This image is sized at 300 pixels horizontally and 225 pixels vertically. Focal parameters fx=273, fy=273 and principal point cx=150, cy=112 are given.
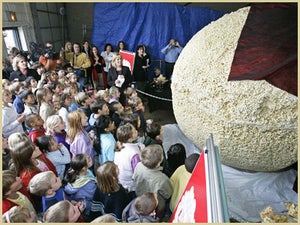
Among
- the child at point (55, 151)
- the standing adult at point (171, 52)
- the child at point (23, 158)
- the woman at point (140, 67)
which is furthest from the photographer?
the standing adult at point (171, 52)

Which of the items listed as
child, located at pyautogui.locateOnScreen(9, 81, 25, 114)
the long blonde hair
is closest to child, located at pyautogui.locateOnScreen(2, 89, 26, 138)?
child, located at pyautogui.locateOnScreen(9, 81, 25, 114)

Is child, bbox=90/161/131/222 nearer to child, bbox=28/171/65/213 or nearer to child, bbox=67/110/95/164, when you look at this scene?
child, bbox=28/171/65/213

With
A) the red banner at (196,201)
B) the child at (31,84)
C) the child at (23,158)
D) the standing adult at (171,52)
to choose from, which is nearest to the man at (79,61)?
the standing adult at (171,52)

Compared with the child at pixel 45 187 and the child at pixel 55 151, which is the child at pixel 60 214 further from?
the child at pixel 55 151

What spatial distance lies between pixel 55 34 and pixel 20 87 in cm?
586

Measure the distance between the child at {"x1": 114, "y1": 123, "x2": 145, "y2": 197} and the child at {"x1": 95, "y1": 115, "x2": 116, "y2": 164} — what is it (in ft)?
0.67

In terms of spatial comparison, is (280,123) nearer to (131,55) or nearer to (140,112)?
(140,112)

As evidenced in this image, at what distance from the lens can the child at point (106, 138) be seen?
8.91 ft

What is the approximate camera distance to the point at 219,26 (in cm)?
294

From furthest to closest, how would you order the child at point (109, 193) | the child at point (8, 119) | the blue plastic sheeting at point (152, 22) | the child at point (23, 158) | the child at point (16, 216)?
the blue plastic sheeting at point (152, 22) → the child at point (8, 119) → the child at point (23, 158) → the child at point (109, 193) → the child at point (16, 216)

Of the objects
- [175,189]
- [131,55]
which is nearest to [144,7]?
[131,55]

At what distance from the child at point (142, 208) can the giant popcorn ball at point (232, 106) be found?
51.2 inches

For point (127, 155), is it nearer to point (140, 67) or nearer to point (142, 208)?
point (142, 208)

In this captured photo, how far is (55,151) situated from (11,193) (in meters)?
0.67
